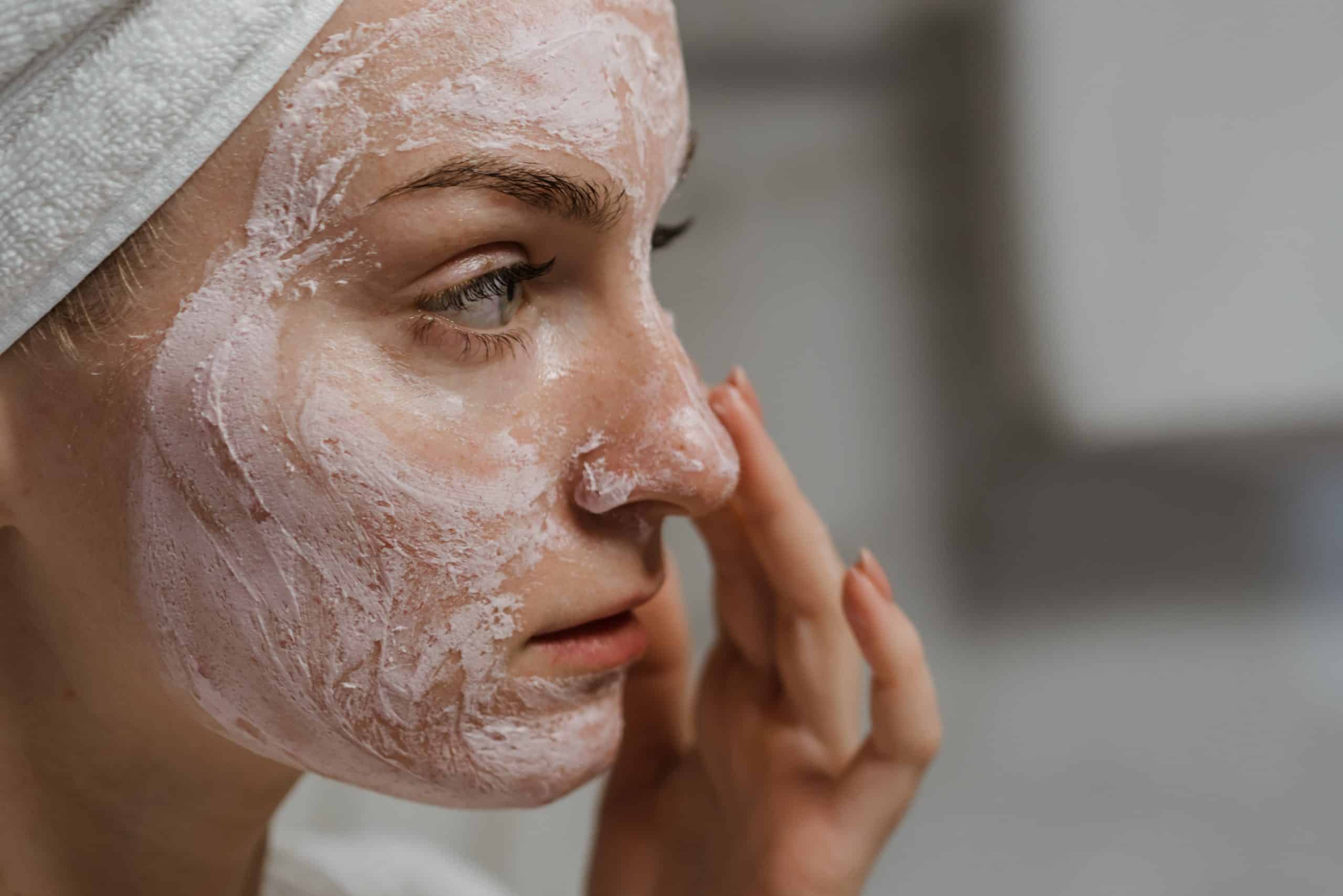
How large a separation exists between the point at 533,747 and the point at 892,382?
0.75 metres

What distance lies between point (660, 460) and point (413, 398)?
0.40 ft

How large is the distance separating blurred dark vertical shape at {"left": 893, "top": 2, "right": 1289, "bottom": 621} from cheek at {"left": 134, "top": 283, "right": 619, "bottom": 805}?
2.40ft

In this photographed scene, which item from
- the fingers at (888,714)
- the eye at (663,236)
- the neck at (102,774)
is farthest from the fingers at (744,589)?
the neck at (102,774)

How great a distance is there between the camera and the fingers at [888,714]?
0.69 metres

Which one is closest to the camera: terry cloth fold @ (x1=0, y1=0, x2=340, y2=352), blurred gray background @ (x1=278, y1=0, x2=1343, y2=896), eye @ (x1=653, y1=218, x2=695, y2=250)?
terry cloth fold @ (x1=0, y1=0, x2=340, y2=352)

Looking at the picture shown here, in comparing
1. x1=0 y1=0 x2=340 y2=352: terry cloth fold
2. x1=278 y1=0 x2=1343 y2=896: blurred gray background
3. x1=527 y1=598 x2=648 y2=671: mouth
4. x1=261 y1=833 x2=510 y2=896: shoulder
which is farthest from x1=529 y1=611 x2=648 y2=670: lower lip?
x1=278 y1=0 x2=1343 y2=896: blurred gray background

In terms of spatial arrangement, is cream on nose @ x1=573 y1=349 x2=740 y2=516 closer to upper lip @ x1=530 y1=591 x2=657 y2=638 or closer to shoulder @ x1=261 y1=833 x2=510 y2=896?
upper lip @ x1=530 y1=591 x2=657 y2=638

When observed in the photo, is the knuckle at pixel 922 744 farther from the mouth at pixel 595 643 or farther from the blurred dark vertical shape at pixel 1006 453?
the blurred dark vertical shape at pixel 1006 453

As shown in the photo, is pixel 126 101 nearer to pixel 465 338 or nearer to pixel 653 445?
pixel 465 338

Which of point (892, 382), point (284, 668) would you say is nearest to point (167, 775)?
point (284, 668)

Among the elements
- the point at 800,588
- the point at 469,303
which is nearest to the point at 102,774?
the point at 469,303

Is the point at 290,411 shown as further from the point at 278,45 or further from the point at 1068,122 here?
the point at 1068,122

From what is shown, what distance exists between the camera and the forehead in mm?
477

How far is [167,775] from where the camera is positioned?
0.60m
